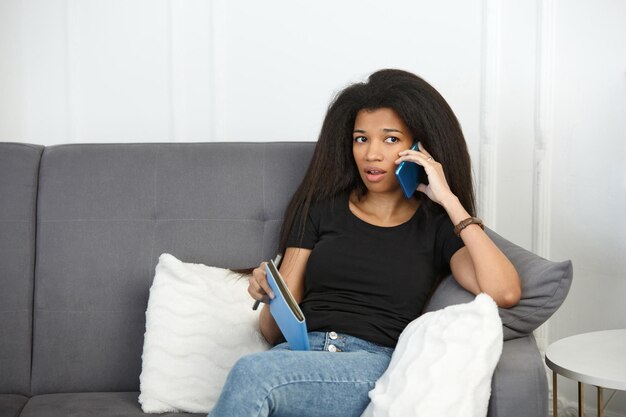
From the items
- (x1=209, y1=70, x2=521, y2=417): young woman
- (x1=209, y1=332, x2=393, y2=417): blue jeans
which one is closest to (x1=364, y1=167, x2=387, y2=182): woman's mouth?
(x1=209, y1=70, x2=521, y2=417): young woman

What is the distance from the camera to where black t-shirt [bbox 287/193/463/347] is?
6.37 ft

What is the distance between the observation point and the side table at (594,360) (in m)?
1.82

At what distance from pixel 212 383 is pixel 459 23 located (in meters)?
1.42

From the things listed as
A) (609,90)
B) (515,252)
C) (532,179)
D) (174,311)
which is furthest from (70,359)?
(609,90)

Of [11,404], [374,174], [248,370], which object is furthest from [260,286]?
[11,404]

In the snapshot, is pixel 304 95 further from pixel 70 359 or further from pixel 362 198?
pixel 70 359

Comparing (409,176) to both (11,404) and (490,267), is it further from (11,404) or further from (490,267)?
(11,404)

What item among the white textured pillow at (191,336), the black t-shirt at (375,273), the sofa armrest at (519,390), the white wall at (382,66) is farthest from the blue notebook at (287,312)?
the white wall at (382,66)

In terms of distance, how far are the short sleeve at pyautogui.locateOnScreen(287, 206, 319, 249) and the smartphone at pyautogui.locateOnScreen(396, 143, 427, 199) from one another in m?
0.24

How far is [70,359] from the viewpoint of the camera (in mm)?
2189

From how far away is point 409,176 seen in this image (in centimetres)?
204

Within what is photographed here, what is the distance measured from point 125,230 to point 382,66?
1025 mm

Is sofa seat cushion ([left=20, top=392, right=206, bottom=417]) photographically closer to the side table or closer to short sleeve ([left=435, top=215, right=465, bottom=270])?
short sleeve ([left=435, top=215, right=465, bottom=270])

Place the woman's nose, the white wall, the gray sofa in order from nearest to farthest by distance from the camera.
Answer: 1. the woman's nose
2. the gray sofa
3. the white wall
